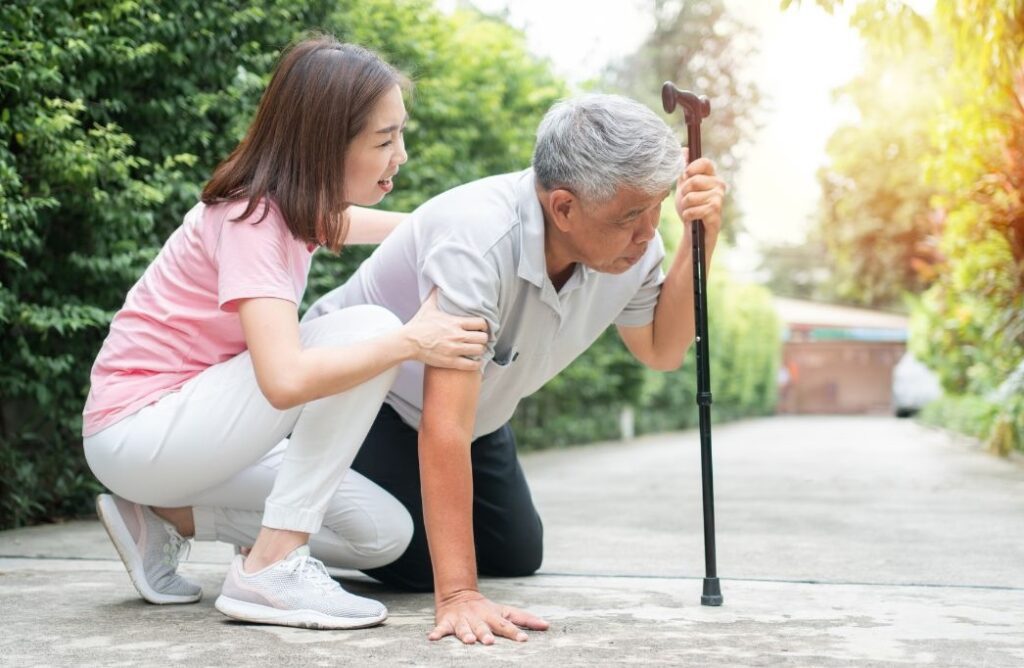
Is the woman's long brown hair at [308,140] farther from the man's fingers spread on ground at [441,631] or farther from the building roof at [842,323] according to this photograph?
the building roof at [842,323]

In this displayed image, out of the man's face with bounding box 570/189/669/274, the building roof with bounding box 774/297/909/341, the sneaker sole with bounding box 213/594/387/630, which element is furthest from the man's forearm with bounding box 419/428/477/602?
the building roof with bounding box 774/297/909/341

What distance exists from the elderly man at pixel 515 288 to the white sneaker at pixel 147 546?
0.54 meters

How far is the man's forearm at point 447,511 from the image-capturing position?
2676mm

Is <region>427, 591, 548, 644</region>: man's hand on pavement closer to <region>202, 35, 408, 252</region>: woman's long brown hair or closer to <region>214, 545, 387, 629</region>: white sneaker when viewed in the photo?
<region>214, 545, 387, 629</region>: white sneaker

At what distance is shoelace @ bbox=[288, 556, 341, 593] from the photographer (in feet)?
9.02

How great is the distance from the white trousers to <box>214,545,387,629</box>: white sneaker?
93 millimetres

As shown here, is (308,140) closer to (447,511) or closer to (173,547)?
(447,511)

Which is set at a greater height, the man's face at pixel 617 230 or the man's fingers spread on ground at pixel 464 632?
the man's face at pixel 617 230

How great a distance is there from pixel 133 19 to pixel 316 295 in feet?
6.05

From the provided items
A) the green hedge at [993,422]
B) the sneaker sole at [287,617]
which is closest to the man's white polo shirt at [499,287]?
the sneaker sole at [287,617]

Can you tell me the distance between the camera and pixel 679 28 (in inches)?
1148

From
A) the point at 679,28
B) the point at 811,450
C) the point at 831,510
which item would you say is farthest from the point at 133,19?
the point at 679,28

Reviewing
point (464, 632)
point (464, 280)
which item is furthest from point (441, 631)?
point (464, 280)

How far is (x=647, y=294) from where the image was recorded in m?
3.30
